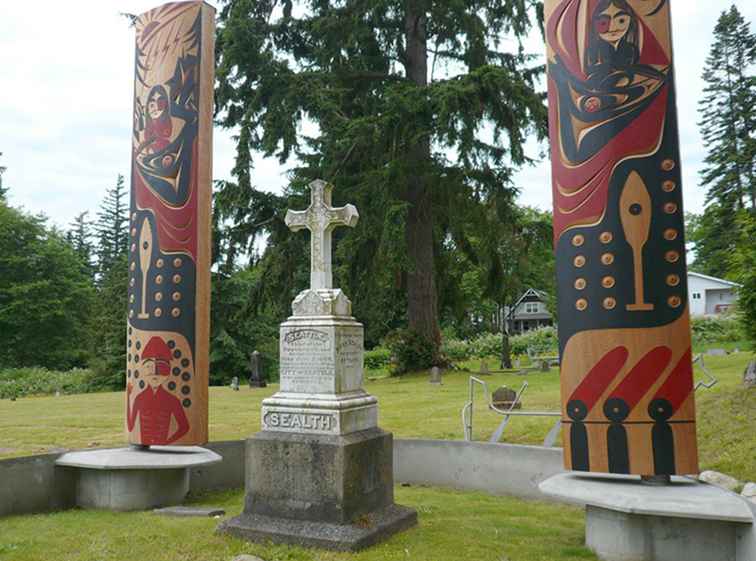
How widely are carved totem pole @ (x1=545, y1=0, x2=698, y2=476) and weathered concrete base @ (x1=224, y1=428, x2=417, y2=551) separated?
187 cm

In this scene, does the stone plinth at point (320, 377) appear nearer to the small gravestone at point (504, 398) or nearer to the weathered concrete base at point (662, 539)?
the weathered concrete base at point (662, 539)

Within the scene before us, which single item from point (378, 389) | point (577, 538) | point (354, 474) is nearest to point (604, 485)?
point (577, 538)

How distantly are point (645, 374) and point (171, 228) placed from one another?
19.3ft

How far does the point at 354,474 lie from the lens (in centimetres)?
602

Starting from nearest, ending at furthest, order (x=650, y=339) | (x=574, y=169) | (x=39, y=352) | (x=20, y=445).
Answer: (x=650, y=339), (x=574, y=169), (x=20, y=445), (x=39, y=352)

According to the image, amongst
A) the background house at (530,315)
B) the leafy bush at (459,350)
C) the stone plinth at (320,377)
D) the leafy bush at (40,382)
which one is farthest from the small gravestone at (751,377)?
the background house at (530,315)

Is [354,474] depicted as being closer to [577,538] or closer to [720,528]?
[577,538]

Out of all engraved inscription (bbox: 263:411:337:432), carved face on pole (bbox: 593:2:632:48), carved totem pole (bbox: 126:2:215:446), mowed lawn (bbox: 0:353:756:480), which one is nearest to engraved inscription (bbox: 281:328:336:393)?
engraved inscription (bbox: 263:411:337:432)

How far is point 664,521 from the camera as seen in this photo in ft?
17.0

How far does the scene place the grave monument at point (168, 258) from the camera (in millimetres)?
7910

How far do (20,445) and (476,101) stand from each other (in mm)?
13737

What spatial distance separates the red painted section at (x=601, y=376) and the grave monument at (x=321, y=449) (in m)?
2.08

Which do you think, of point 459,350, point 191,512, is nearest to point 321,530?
point 191,512

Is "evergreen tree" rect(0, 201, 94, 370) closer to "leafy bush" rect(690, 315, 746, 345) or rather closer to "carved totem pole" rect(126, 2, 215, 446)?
"carved totem pole" rect(126, 2, 215, 446)
